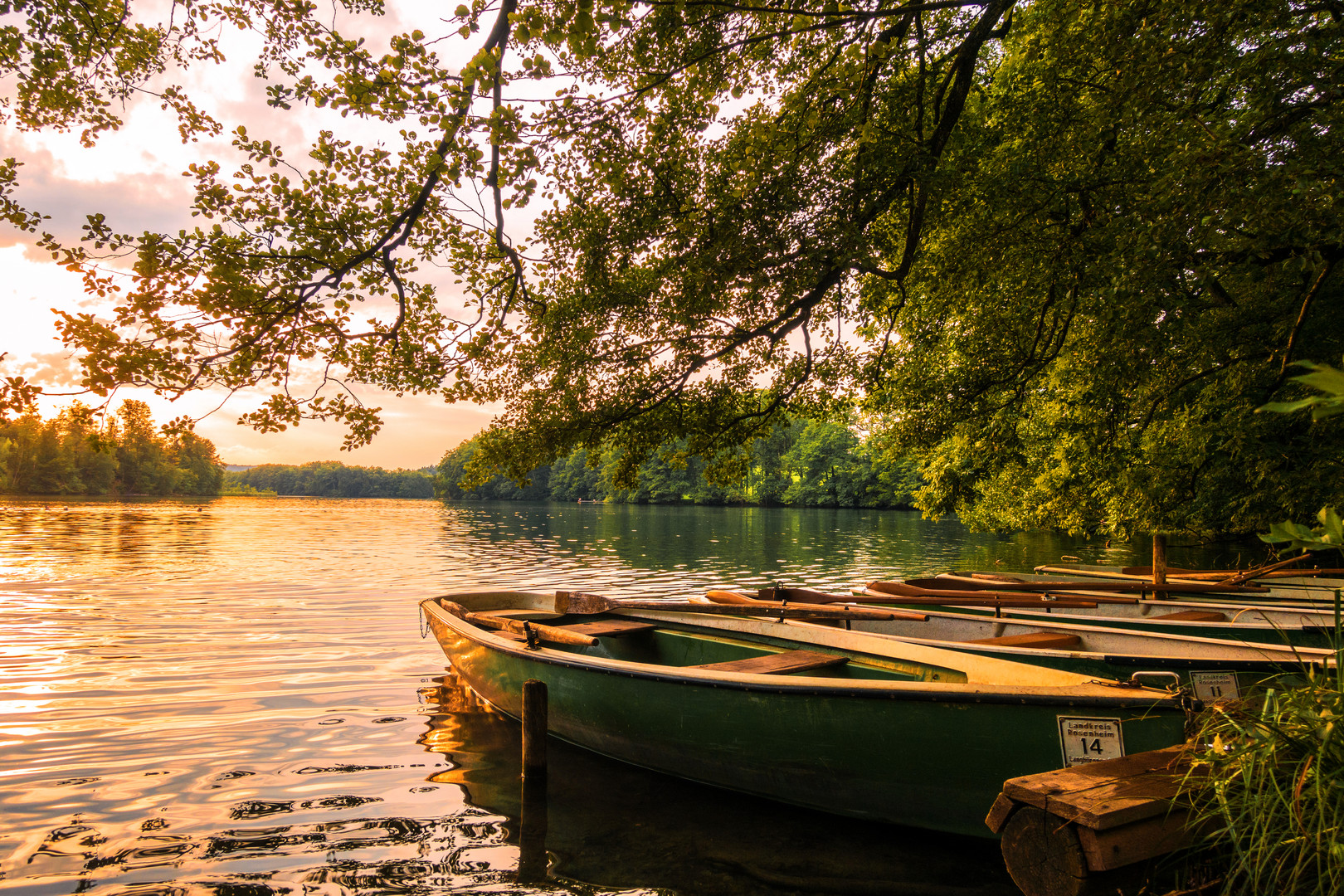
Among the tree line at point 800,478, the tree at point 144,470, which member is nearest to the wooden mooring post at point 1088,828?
the tree line at point 800,478

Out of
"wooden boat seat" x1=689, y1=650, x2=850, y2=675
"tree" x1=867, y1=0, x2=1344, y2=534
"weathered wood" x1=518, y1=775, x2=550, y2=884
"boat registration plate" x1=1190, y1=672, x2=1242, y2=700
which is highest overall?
"tree" x1=867, y1=0, x2=1344, y2=534

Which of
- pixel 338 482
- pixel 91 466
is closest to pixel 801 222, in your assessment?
pixel 91 466

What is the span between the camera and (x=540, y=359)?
33.4ft

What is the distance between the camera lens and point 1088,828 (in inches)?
120

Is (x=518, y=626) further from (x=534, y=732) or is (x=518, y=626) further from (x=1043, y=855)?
(x=1043, y=855)

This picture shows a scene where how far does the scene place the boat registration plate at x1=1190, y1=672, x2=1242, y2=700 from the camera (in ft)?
17.5

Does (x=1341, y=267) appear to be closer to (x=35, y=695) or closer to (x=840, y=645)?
(x=840, y=645)

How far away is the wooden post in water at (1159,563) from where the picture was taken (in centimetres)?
1038

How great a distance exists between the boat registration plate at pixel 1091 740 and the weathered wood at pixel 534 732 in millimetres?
4393

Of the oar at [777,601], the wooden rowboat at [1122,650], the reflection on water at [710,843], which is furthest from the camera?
the oar at [777,601]

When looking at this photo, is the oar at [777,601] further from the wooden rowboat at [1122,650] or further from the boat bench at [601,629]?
the boat bench at [601,629]

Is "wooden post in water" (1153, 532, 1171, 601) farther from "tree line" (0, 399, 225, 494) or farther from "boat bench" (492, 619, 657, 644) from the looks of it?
"tree line" (0, 399, 225, 494)

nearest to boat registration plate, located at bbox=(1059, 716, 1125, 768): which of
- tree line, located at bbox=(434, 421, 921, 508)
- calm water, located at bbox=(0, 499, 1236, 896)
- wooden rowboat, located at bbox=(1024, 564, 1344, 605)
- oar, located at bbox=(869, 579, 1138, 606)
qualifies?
calm water, located at bbox=(0, 499, 1236, 896)

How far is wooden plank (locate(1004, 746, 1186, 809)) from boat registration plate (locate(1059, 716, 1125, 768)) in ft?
2.74
